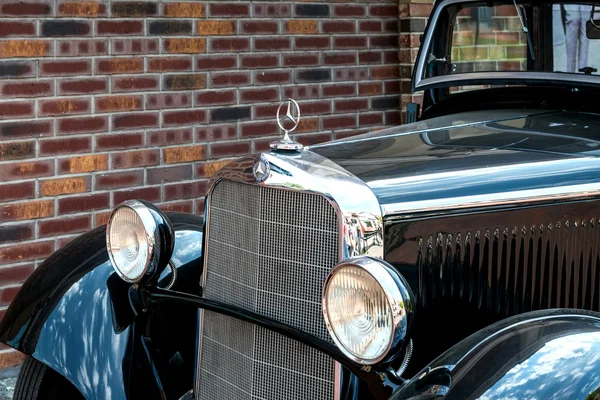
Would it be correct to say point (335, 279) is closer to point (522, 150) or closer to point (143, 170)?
point (522, 150)

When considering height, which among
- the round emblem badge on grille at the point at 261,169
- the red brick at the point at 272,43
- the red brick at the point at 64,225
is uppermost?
the red brick at the point at 272,43

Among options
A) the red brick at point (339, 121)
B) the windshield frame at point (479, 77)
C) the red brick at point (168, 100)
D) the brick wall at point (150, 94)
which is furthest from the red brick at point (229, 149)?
the windshield frame at point (479, 77)

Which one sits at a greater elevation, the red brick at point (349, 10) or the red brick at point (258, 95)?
the red brick at point (349, 10)

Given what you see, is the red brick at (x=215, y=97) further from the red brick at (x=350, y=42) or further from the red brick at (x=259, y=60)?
the red brick at (x=350, y=42)

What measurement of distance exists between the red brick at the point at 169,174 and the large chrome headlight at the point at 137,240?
206 cm

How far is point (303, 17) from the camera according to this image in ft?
19.9

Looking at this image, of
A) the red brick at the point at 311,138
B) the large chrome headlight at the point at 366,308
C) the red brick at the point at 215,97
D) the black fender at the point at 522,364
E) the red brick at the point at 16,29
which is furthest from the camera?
the red brick at the point at 311,138

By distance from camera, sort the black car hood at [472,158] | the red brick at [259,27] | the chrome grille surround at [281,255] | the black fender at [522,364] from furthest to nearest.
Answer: the red brick at [259,27], the black car hood at [472,158], the chrome grille surround at [281,255], the black fender at [522,364]

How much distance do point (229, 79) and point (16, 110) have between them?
4.33 ft

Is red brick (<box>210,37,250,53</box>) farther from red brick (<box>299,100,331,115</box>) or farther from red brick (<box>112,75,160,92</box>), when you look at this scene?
red brick (<box>299,100,331,115</box>)

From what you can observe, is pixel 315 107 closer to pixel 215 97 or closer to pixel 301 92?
pixel 301 92

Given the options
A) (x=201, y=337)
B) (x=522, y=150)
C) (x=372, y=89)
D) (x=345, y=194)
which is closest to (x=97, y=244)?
(x=201, y=337)

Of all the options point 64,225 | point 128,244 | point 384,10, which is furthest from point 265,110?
point 128,244

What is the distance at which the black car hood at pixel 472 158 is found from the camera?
2.95m
